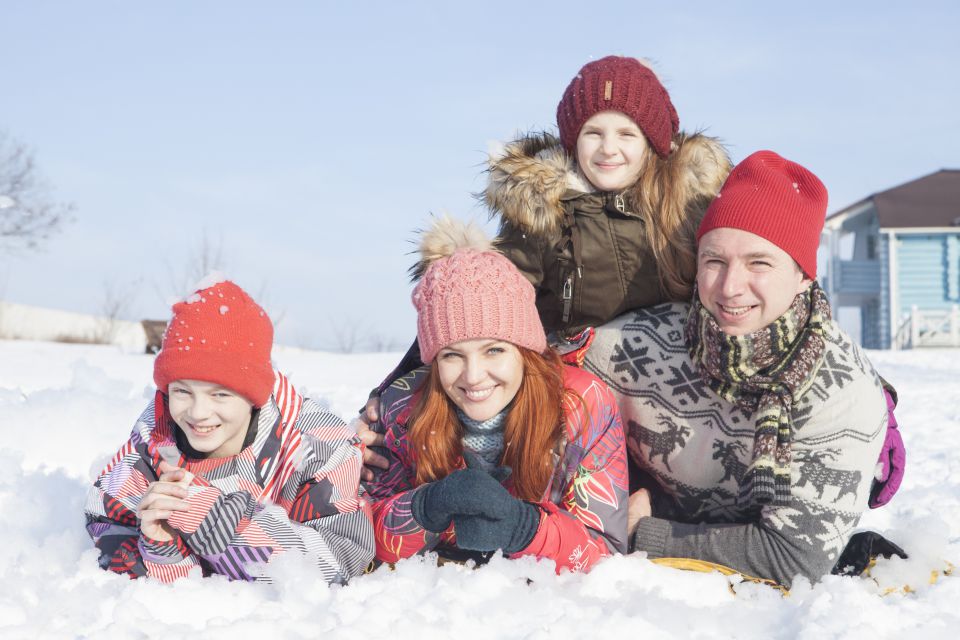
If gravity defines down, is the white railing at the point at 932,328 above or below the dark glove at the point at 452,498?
below

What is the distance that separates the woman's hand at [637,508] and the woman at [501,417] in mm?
212

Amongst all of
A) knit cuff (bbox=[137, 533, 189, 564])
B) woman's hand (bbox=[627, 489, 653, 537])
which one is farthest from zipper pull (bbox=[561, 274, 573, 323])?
knit cuff (bbox=[137, 533, 189, 564])

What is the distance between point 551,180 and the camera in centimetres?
342

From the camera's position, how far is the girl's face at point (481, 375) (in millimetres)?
2848

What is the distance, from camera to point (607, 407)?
3.00m

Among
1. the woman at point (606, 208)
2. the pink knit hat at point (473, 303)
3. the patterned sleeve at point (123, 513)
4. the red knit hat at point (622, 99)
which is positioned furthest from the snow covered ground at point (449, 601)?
the red knit hat at point (622, 99)

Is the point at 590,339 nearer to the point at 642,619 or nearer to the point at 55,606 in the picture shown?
the point at 642,619

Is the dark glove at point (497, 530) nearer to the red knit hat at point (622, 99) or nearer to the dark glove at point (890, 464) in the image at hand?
the dark glove at point (890, 464)

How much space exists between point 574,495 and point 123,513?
1398 mm

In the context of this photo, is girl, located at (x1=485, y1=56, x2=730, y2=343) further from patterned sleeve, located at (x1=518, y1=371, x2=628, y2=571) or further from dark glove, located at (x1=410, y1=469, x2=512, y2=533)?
dark glove, located at (x1=410, y1=469, x2=512, y2=533)

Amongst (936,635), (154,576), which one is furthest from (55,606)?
(936,635)

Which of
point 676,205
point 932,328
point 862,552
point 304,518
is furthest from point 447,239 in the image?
point 932,328

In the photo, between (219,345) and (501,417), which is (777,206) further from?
(219,345)

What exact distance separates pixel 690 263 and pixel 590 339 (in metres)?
0.46
